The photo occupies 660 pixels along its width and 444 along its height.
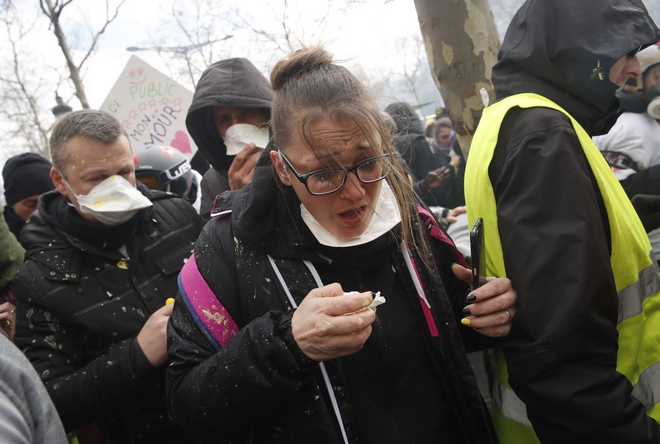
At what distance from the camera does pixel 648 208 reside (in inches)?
86.0

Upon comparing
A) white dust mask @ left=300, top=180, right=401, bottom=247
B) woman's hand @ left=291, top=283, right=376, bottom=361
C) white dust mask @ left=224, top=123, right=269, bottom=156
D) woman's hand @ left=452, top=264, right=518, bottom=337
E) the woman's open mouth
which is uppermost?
white dust mask @ left=224, top=123, right=269, bottom=156

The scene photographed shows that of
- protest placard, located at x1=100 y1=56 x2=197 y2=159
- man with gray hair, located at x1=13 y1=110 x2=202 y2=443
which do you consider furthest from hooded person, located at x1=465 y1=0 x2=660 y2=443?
protest placard, located at x1=100 y1=56 x2=197 y2=159

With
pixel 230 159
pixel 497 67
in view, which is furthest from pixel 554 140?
pixel 230 159

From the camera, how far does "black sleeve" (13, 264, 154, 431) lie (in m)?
1.86

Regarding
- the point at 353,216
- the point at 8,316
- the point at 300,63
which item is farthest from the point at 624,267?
the point at 8,316

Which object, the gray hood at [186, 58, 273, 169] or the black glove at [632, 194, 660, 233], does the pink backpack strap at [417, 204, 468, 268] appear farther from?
the gray hood at [186, 58, 273, 169]

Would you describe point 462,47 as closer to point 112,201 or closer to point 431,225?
point 431,225

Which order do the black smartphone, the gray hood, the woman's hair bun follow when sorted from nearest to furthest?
1. the black smartphone
2. the woman's hair bun
3. the gray hood

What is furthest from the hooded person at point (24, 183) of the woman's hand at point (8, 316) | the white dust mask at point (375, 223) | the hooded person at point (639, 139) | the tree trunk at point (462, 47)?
the hooded person at point (639, 139)

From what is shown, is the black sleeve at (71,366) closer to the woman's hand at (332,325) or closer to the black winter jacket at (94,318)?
the black winter jacket at (94,318)

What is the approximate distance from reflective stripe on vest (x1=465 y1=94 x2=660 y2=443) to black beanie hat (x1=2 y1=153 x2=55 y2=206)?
146 inches

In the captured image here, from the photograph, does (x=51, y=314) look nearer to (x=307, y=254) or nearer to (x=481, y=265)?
(x=307, y=254)

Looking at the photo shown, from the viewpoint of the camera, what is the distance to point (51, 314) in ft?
6.54

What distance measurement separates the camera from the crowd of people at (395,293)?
131cm
